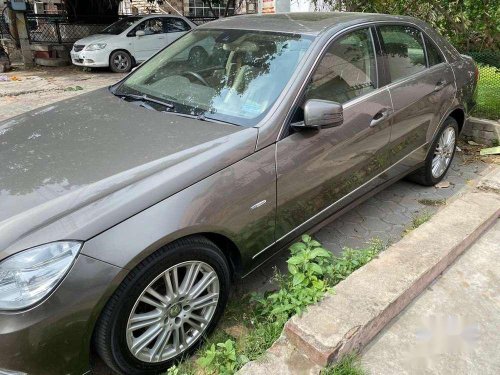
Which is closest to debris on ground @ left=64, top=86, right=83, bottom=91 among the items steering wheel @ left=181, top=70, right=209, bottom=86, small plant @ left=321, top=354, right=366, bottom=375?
steering wheel @ left=181, top=70, right=209, bottom=86

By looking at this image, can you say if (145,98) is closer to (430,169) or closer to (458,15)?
(430,169)

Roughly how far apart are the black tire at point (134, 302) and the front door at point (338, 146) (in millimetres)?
603

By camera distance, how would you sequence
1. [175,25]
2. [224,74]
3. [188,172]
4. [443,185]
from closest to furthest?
[188,172]
[224,74]
[443,185]
[175,25]

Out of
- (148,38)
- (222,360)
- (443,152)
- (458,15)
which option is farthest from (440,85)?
(148,38)

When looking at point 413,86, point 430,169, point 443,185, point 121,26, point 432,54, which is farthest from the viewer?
point 121,26

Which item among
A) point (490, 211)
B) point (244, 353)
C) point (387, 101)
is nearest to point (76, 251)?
point (244, 353)

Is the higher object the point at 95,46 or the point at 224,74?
the point at 224,74

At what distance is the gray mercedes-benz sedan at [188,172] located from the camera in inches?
69.4

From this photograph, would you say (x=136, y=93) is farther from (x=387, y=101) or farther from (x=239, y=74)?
(x=387, y=101)

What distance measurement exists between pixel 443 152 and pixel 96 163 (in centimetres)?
345

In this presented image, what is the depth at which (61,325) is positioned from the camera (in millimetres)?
1737

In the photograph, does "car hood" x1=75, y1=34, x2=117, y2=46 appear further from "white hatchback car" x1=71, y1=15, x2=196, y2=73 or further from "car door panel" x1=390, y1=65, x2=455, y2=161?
"car door panel" x1=390, y1=65, x2=455, y2=161

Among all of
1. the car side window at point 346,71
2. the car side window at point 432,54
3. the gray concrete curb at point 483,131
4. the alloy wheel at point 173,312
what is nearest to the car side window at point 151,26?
the gray concrete curb at point 483,131

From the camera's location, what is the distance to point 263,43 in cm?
297
